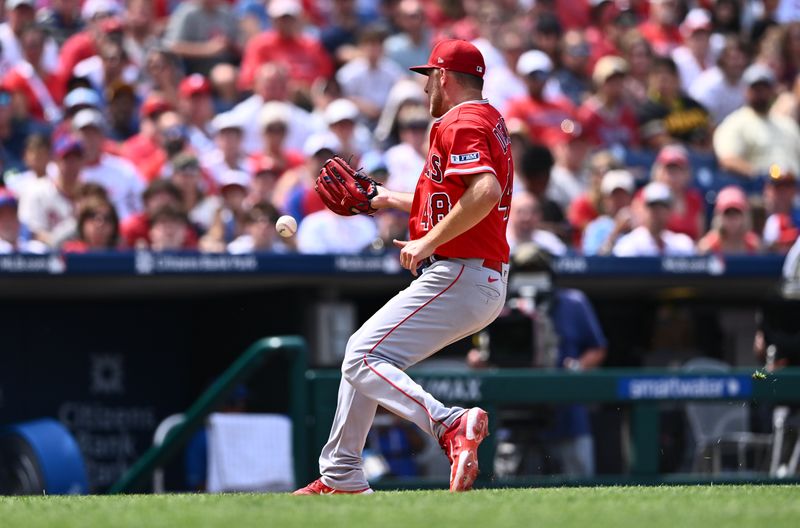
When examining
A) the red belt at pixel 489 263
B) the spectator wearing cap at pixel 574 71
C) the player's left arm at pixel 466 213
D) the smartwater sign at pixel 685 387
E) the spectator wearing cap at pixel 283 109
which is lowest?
the smartwater sign at pixel 685 387

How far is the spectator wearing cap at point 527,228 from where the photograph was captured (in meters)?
9.68

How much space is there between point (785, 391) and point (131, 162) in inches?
201

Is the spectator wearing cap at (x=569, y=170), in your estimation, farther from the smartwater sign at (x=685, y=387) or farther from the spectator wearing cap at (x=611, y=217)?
the smartwater sign at (x=685, y=387)

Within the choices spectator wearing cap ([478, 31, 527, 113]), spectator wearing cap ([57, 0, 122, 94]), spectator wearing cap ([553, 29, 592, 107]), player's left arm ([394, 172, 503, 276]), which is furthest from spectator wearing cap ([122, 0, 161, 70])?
player's left arm ([394, 172, 503, 276])

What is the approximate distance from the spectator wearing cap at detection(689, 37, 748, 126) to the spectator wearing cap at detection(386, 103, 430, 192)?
413cm

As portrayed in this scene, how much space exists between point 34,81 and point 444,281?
6.65m

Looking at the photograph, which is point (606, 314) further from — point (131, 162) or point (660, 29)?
point (660, 29)

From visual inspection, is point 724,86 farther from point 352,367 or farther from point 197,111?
point 352,367

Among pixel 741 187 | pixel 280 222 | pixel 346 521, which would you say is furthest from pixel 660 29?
pixel 346 521

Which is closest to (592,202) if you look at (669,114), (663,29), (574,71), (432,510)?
(669,114)

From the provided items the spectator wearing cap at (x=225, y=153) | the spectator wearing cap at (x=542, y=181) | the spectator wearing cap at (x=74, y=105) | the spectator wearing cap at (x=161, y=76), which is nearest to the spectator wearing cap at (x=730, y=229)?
the spectator wearing cap at (x=542, y=181)

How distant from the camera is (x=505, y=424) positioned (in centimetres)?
905

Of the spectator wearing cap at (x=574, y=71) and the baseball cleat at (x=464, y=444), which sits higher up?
the spectator wearing cap at (x=574, y=71)

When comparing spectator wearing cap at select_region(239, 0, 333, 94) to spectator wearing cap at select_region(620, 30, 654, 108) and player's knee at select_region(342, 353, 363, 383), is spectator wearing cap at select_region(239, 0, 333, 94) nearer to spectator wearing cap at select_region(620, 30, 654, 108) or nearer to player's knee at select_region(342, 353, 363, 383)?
spectator wearing cap at select_region(620, 30, 654, 108)
